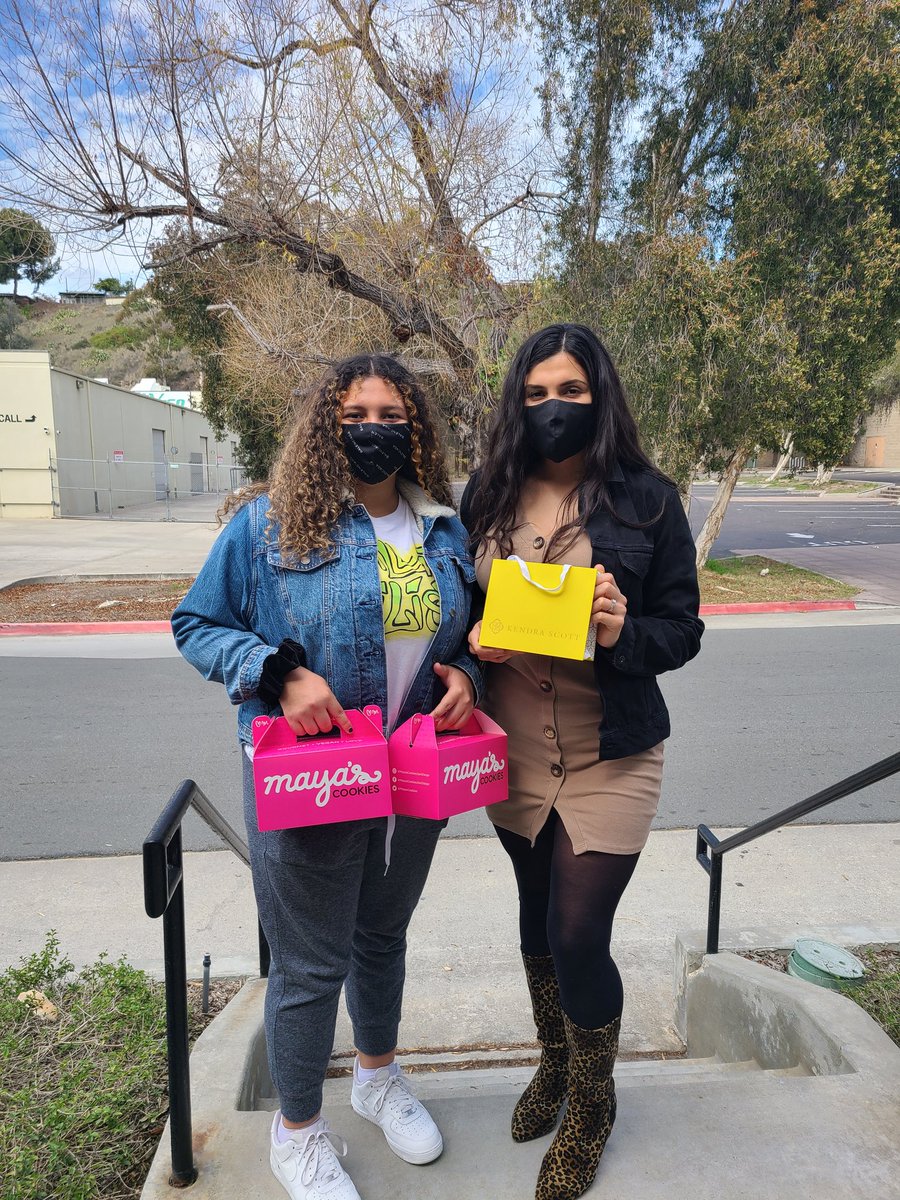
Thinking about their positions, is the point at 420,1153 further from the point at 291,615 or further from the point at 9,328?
the point at 9,328

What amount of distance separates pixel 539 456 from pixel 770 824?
1.52 metres

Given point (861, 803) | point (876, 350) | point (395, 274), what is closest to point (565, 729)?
point (861, 803)

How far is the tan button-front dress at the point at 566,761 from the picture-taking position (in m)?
1.93

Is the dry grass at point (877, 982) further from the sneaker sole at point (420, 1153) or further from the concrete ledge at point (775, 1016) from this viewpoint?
the sneaker sole at point (420, 1153)

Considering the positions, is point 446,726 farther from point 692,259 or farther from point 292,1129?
point 692,259

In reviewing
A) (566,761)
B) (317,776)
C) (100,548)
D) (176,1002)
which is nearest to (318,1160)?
(176,1002)

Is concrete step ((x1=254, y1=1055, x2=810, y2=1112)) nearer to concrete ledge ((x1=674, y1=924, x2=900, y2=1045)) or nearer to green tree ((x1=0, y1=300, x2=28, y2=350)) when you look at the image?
concrete ledge ((x1=674, y1=924, x2=900, y2=1045))

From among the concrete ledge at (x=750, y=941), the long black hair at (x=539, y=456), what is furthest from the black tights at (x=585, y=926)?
the concrete ledge at (x=750, y=941)

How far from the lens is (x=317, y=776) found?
166 centimetres

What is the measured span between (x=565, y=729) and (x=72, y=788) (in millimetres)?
4379

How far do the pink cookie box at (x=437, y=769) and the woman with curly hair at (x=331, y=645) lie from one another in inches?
2.8

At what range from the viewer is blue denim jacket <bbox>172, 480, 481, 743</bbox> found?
1.79m

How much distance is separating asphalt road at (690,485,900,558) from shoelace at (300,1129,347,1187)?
16660 millimetres

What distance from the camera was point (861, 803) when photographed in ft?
17.2
